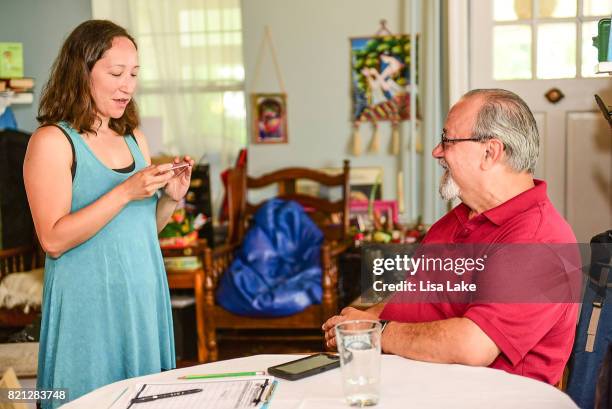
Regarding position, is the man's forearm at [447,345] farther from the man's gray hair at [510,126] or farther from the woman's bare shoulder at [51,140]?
the woman's bare shoulder at [51,140]

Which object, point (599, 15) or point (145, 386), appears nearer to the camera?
point (145, 386)

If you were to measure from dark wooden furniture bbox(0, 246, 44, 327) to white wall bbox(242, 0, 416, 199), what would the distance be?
1.54 metres

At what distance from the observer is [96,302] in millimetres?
1890

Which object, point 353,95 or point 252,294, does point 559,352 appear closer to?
point 252,294

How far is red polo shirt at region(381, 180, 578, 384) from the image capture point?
4.86 feet

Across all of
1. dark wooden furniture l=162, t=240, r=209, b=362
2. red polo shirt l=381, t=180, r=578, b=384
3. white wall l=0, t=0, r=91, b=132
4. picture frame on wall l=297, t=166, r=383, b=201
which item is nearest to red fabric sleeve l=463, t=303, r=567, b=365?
red polo shirt l=381, t=180, r=578, b=384

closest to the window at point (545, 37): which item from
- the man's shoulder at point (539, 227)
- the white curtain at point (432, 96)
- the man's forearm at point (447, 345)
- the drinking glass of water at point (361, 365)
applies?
the white curtain at point (432, 96)

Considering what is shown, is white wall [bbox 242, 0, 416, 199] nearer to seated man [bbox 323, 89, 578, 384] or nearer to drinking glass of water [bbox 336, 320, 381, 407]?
seated man [bbox 323, 89, 578, 384]

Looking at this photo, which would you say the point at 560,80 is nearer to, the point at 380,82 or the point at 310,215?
the point at 380,82

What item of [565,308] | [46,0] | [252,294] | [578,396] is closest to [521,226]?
[565,308]

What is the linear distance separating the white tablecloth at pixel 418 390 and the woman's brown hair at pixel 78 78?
0.79 meters

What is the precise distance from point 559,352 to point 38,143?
1.30 meters

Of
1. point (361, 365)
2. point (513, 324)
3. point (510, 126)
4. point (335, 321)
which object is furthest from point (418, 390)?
point (510, 126)

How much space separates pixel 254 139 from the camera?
457cm
